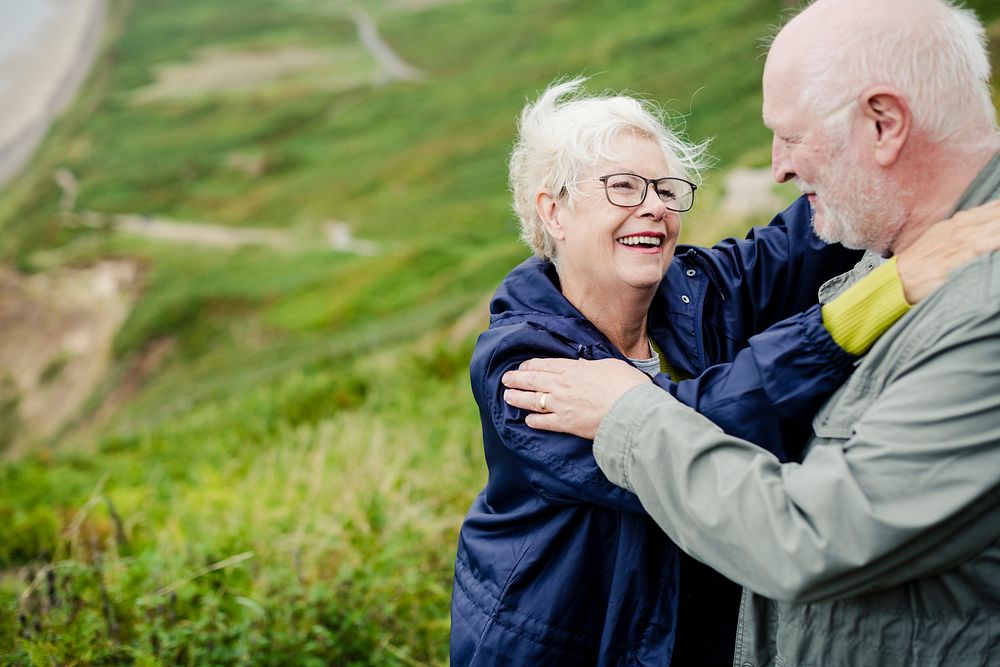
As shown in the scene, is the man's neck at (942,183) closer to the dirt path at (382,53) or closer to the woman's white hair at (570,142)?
the woman's white hair at (570,142)

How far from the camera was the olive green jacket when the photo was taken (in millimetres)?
1849

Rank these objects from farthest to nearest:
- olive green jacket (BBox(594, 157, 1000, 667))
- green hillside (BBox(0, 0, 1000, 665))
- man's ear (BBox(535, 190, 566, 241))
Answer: green hillside (BBox(0, 0, 1000, 665)) < man's ear (BBox(535, 190, 566, 241)) < olive green jacket (BBox(594, 157, 1000, 667))

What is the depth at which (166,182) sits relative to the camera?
2037 inches

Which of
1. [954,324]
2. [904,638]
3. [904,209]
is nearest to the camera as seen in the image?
[954,324]

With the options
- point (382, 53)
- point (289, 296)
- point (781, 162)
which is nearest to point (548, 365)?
point (781, 162)

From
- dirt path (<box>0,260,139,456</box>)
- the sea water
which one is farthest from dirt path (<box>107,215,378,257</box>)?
the sea water

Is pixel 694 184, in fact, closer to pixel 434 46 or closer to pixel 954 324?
pixel 954 324

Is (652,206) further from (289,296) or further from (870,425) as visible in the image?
(289,296)

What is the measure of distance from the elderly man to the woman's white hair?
63 cm

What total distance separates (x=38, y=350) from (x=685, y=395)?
38093mm

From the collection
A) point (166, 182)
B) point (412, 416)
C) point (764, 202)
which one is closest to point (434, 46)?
point (166, 182)

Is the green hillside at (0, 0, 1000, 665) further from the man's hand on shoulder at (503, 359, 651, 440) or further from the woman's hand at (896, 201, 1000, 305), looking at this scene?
the woman's hand at (896, 201, 1000, 305)

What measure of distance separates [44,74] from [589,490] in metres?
79.1

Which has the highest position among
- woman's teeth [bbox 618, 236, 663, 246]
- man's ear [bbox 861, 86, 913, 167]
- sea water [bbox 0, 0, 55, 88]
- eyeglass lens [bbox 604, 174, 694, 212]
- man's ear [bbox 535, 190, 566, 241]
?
man's ear [bbox 861, 86, 913, 167]
